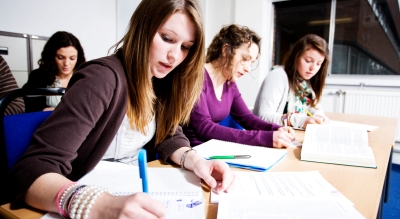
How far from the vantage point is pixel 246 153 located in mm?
917

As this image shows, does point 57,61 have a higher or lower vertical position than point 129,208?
higher

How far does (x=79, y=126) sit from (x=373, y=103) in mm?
3157

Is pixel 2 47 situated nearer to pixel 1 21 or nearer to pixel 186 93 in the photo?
pixel 1 21

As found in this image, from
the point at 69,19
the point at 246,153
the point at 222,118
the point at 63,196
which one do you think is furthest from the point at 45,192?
the point at 69,19

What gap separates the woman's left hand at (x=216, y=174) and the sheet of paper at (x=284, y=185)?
0.06 ft

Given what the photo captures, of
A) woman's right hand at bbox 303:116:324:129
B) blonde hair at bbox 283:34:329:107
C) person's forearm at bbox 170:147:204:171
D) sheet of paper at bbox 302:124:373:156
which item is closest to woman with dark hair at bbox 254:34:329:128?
blonde hair at bbox 283:34:329:107

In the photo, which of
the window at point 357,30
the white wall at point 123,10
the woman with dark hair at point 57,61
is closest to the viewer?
the woman with dark hair at point 57,61

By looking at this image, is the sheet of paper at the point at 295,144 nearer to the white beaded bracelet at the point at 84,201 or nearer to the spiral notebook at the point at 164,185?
the spiral notebook at the point at 164,185

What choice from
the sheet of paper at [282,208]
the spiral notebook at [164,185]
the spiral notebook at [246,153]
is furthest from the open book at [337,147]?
the spiral notebook at [164,185]

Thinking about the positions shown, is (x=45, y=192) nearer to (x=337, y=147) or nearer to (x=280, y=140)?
(x=280, y=140)

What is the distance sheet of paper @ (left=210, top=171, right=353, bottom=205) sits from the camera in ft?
1.97

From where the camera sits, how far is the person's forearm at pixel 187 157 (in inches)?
29.3

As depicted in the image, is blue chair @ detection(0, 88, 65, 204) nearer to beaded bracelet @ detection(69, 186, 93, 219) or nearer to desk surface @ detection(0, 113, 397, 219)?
desk surface @ detection(0, 113, 397, 219)

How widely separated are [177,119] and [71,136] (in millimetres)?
452
